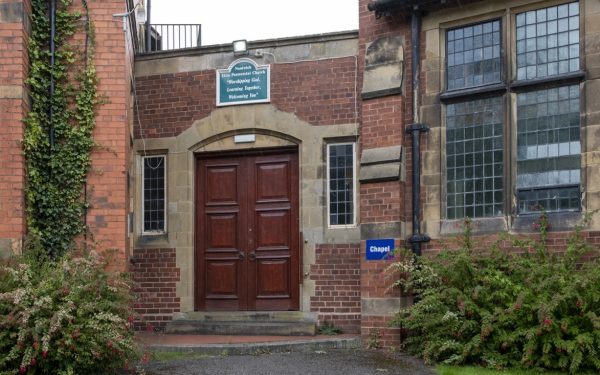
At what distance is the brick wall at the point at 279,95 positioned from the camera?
12.8 metres

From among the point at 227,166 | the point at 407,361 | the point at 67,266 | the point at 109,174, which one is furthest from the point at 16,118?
the point at 407,361

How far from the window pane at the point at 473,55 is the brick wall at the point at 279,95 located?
1.72 meters

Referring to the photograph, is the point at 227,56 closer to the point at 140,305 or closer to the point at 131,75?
the point at 131,75

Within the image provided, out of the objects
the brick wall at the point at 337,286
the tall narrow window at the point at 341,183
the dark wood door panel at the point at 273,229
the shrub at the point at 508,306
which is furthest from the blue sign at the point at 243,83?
the shrub at the point at 508,306

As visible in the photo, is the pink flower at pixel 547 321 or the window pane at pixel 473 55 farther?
the window pane at pixel 473 55

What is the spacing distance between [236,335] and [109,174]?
3124mm

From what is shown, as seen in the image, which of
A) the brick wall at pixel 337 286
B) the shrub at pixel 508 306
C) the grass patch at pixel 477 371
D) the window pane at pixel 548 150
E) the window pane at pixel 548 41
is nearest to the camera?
the shrub at pixel 508 306

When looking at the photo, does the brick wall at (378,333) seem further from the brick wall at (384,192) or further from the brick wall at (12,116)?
the brick wall at (12,116)

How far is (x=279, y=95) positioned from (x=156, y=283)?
3.61 metres

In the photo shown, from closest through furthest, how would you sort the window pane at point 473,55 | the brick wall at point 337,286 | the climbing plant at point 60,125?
the climbing plant at point 60,125 → the window pane at point 473,55 → the brick wall at point 337,286

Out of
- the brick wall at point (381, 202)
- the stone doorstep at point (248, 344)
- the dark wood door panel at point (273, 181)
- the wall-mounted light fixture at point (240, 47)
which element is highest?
the wall-mounted light fixture at point (240, 47)

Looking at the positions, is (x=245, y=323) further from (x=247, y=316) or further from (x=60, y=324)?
(x=60, y=324)

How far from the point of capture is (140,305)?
1340 cm

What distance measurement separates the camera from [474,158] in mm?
11211
